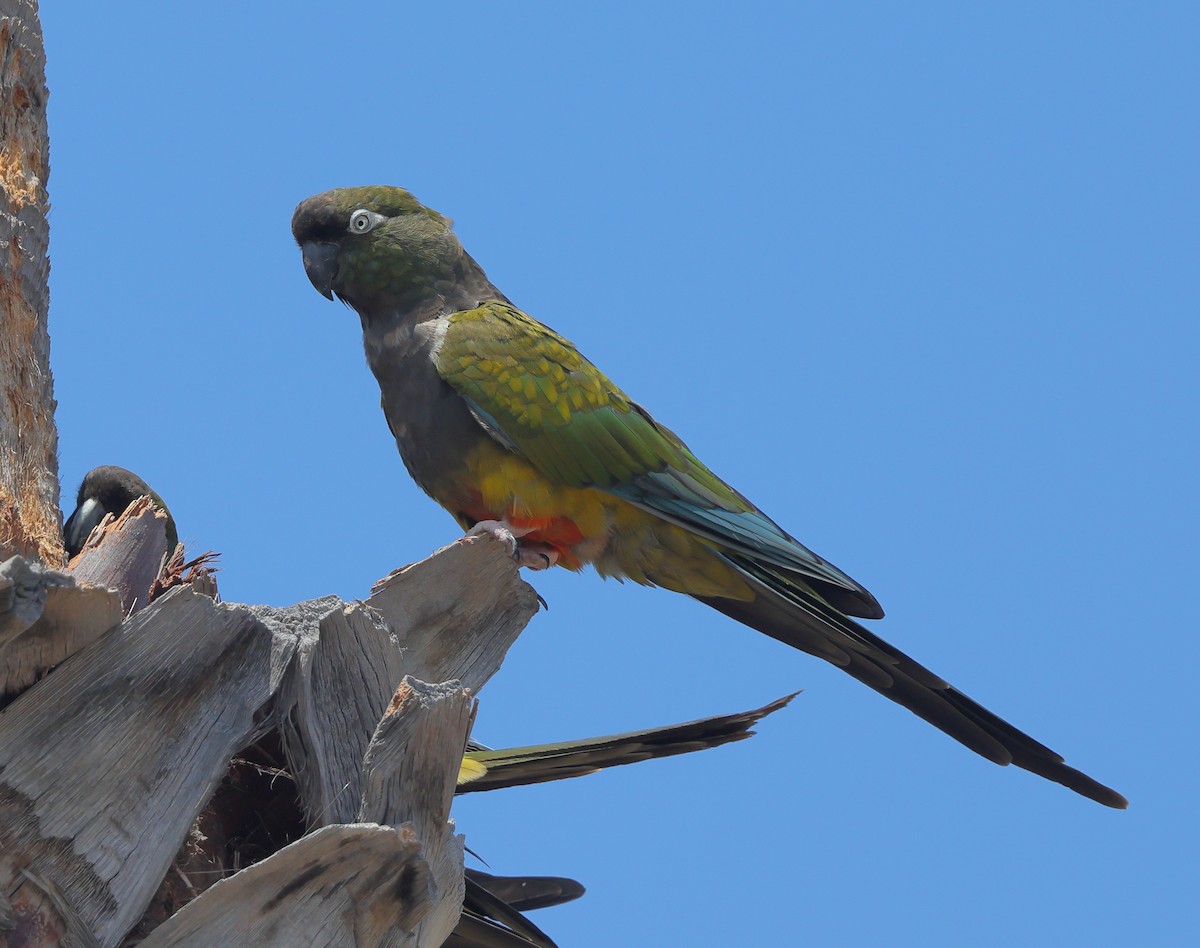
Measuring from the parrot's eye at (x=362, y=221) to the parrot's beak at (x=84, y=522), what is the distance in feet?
6.00

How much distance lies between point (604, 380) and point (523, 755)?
190 centimetres

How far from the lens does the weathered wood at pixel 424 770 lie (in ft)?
10.1

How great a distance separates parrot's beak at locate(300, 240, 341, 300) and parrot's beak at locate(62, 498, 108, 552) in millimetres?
1516

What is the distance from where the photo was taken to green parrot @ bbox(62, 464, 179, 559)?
20.7 feet

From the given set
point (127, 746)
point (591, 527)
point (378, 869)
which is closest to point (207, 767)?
point (127, 746)

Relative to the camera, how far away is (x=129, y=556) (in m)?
3.51

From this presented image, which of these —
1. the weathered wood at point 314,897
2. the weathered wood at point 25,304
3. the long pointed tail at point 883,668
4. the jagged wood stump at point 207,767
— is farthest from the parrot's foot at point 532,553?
the weathered wood at point 314,897

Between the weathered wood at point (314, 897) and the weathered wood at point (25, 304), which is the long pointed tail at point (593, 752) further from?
the weathered wood at point (25, 304)

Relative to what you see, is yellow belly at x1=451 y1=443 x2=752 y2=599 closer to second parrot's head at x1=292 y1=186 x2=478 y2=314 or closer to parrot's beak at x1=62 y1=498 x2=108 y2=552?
second parrot's head at x1=292 y1=186 x2=478 y2=314

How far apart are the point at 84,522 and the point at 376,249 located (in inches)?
76.8

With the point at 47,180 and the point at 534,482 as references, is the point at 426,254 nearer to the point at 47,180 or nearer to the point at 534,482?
the point at 534,482

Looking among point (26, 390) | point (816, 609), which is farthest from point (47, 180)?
point (816, 609)

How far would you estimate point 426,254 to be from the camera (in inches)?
233

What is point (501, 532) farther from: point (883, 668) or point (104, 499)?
point (104, 499)
